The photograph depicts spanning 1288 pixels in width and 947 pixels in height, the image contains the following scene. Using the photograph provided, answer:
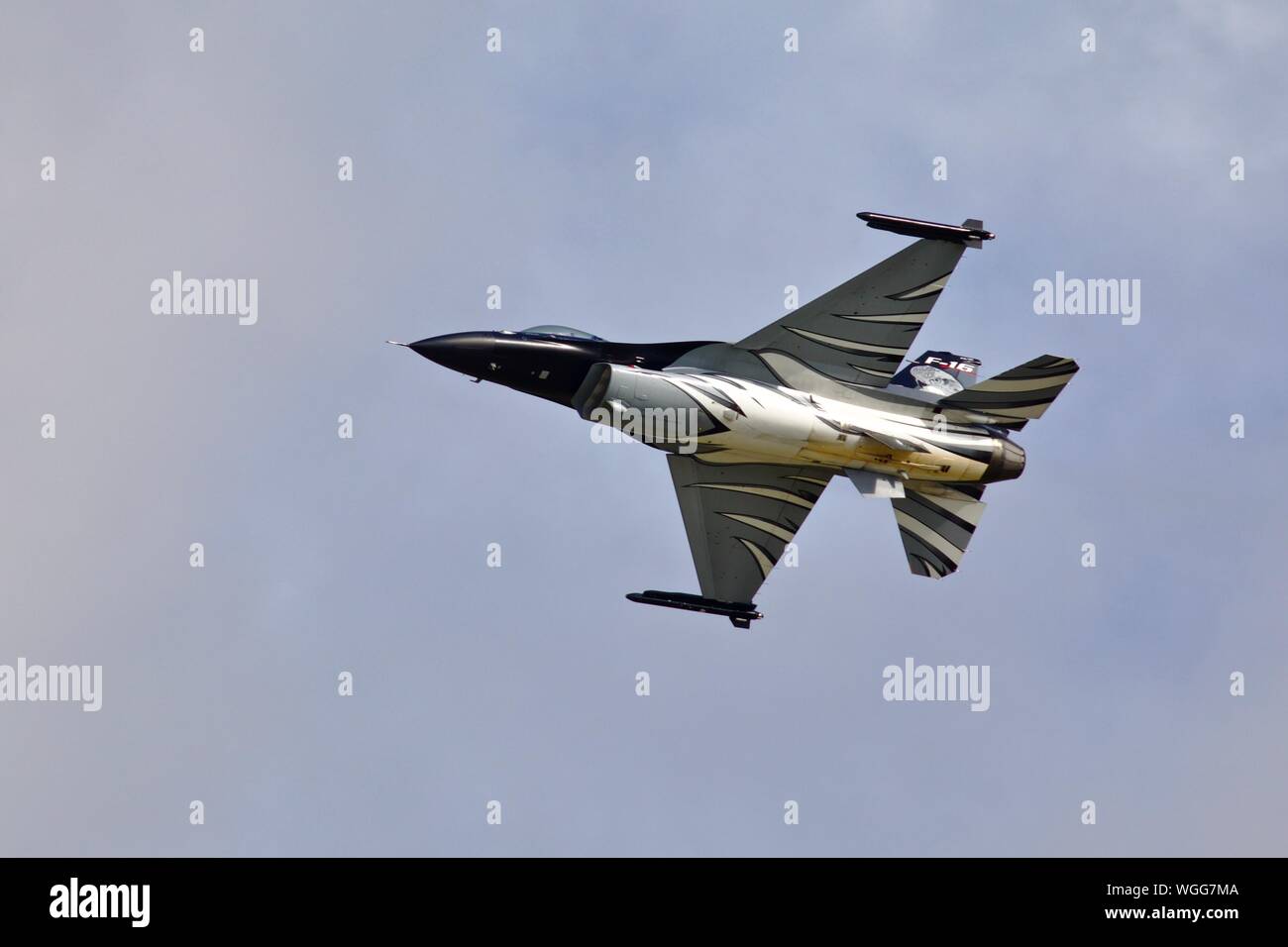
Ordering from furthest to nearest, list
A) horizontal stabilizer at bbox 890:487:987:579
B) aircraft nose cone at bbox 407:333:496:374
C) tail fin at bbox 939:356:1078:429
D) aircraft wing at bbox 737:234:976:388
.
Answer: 1. horizontal stabilizer at bbox 890:487:987:579
2. aircraft wing at bbox 737:234:976:388
3. tail fin at bbox 939:356:1078:429
4. aircraft nose cone at bbox 407:333:496:374

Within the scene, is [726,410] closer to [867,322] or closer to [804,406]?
[804,406]

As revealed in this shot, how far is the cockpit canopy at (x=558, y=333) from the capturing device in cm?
4153

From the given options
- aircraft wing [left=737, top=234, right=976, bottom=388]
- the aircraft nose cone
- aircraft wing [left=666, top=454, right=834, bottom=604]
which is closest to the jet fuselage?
the aircraft nose cone

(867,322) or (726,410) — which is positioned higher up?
(867,322)

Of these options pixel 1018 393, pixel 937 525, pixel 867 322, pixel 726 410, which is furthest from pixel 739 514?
pixel 1018 393

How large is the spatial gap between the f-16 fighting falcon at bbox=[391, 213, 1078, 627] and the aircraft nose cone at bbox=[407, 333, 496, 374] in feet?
0.11

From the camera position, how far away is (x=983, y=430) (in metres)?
43.2

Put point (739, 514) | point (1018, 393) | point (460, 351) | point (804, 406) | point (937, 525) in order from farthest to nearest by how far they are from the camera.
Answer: point (739, 514) → point (937, 525) → point (1018, 393) → point (804, 406) → point (460, 351)

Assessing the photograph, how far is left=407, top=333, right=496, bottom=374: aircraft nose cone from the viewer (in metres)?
40.8

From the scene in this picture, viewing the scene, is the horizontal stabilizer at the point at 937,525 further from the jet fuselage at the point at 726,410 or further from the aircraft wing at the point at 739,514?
the aircraft wing at the point at 739,514

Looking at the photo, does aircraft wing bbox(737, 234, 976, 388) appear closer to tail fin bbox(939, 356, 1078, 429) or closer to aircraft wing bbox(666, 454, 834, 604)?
tail fin bbox(939, 356, 1078, 429)

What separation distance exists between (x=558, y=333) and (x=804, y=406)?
6.10 meters

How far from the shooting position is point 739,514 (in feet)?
146

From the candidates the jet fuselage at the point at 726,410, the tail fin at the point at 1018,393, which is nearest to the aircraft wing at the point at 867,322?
the jet fuselage at the point at 726,410
